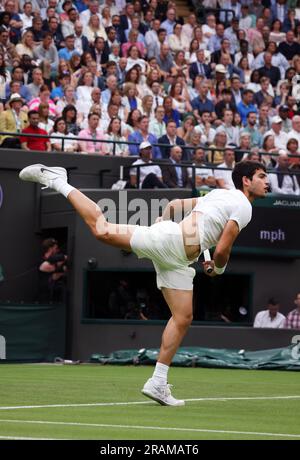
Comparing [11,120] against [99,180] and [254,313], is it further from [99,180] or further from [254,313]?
[254,313]

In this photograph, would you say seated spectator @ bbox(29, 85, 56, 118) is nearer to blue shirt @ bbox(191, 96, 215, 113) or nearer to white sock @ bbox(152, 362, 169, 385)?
A: blue shirt @ bbox(191, 96, 215, 113)

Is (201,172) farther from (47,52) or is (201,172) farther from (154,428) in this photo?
(154,428)

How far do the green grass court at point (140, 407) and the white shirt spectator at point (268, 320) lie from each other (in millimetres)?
4698

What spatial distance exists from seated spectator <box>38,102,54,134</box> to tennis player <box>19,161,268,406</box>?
1191 cm

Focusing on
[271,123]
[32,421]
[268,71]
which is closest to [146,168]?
[271,123]

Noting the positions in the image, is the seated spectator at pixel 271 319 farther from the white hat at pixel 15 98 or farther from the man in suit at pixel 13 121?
the white hat at pixel 15 98

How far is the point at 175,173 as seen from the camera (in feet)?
72.7

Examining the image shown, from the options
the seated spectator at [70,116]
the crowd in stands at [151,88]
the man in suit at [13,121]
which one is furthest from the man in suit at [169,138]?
the man in suit at [13,121]

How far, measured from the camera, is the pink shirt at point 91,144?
22.7 meters

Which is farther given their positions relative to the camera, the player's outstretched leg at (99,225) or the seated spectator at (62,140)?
the seated spectator at (62,140)

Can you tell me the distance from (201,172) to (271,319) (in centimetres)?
337

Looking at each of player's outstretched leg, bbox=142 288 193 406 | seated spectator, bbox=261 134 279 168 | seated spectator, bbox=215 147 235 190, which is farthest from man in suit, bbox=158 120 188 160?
player's outstretched leg, bbox=142 288 193 406

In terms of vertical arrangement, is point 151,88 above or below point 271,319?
above

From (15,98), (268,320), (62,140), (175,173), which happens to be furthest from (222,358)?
(15,98)
